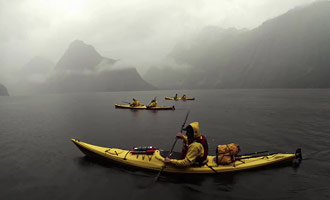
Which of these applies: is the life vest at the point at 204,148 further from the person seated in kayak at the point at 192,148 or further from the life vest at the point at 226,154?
the life vest at the point at 226,154

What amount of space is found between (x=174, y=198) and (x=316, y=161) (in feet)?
36.3

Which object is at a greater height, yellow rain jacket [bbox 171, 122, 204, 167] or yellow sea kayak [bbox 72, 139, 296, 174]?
yellow rain jacket [bbox 171, 122, 204, 167]

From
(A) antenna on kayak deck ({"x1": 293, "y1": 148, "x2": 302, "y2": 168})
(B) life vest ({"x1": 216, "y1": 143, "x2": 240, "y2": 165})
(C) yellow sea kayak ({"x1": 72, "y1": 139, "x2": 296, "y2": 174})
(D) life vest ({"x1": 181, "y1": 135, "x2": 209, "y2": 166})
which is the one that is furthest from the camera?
(A) antenna on kayak deck ({"x1": 293, "y1": 148, "x2": 302, "y2": 168})

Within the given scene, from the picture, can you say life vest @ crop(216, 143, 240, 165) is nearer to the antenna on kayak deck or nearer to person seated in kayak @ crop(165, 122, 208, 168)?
person seated in kayak @ crop(165, 122, 208, 168)

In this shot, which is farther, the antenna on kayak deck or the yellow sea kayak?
the antenna on kayak deck

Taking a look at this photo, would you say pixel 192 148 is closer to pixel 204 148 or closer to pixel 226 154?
pixel 204 148

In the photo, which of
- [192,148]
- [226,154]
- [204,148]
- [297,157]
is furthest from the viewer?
[297,157]

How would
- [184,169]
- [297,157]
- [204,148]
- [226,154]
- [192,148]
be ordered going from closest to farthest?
[192,148], [204,148], [184,169], [226,154], [297,157]

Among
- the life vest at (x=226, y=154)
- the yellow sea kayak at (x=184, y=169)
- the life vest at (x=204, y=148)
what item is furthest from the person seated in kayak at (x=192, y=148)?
the life vest at (x=226, y=154)

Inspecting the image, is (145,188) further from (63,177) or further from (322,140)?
(322,140)

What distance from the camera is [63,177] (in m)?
11.8

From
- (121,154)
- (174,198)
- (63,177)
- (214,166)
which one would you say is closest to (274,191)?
(214,166)

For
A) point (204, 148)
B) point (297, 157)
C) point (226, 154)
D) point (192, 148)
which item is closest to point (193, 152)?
point (192, 148)

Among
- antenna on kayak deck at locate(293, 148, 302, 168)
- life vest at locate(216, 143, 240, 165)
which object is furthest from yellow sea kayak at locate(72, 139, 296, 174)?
antenna on kayak deck at locate(293, 148, 302, 168)
